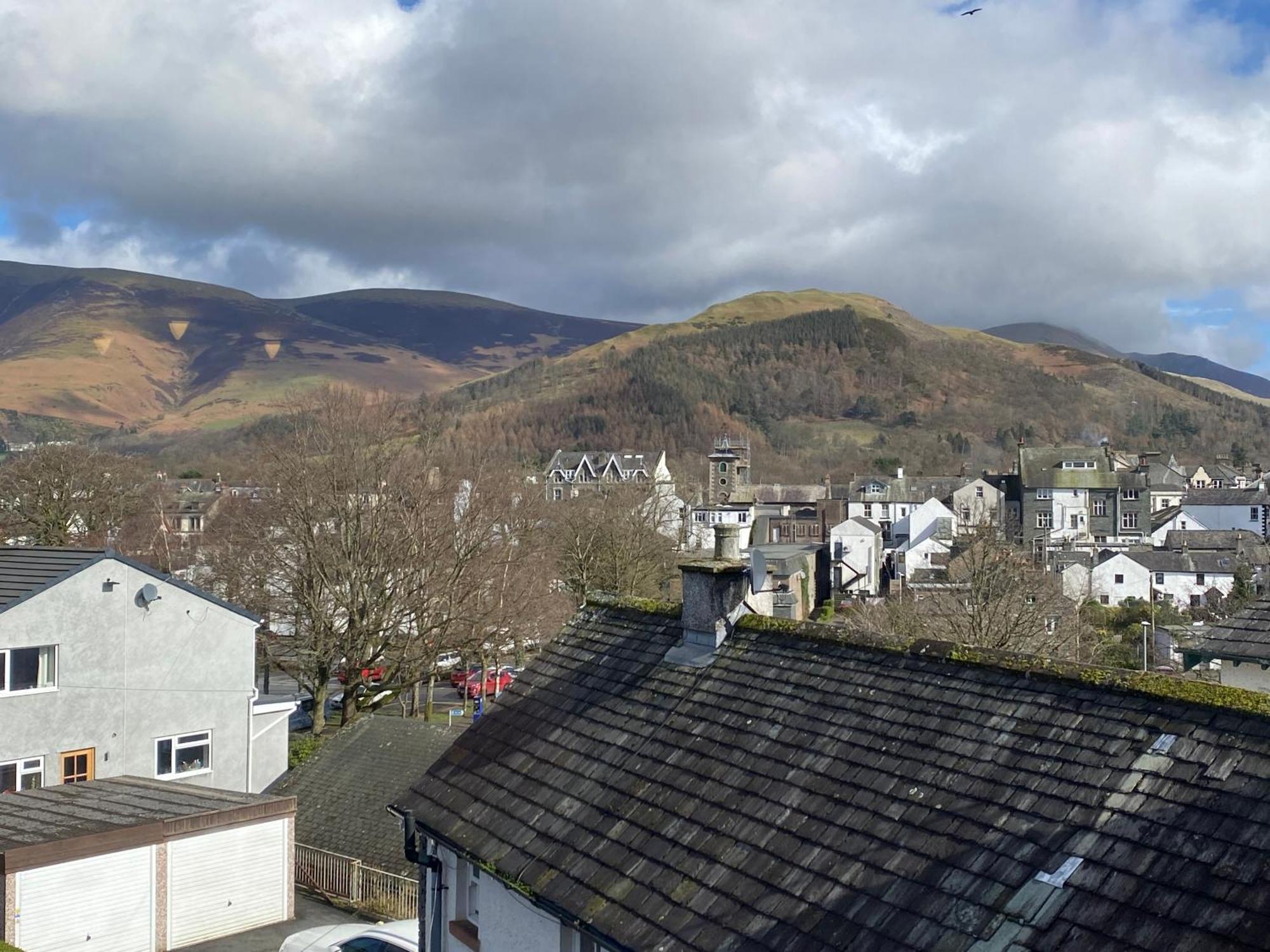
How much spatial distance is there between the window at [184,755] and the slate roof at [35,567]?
4.37 meters

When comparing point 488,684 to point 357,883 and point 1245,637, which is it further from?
point 1245,637

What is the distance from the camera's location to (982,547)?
28391 millimetres

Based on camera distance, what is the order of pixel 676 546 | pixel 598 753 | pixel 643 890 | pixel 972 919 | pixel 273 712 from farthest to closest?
pixel 676 546 → pixel 273 712 → pixel 598 753 → pixel 643 890 → pixel 972 919

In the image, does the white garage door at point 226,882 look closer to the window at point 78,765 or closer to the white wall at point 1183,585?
the window at point 78,765

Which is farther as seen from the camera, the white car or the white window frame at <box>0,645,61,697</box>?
the white window frame at <box>0,645,61,697</box>

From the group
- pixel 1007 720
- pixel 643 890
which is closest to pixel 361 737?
pixel 643 890

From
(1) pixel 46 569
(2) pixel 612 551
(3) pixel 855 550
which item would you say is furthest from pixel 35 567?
(3) pixel 855 550

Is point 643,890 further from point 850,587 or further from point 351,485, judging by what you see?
point 850,587

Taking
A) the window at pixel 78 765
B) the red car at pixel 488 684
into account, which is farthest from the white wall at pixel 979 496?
the window at pixel 78 765

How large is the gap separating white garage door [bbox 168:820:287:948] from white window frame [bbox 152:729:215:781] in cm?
620

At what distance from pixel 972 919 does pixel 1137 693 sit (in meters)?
2.23

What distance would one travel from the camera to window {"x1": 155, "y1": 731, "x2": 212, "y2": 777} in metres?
23.7

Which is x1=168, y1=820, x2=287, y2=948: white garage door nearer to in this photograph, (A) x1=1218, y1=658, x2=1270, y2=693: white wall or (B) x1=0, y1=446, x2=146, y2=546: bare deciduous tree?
(A) x1=1218, y1=658, x2=1270, y2=693: white wall

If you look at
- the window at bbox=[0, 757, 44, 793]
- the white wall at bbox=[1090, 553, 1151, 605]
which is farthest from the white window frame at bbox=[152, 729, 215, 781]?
the white wall at bbox=[1090, 553, 1151, 605]
